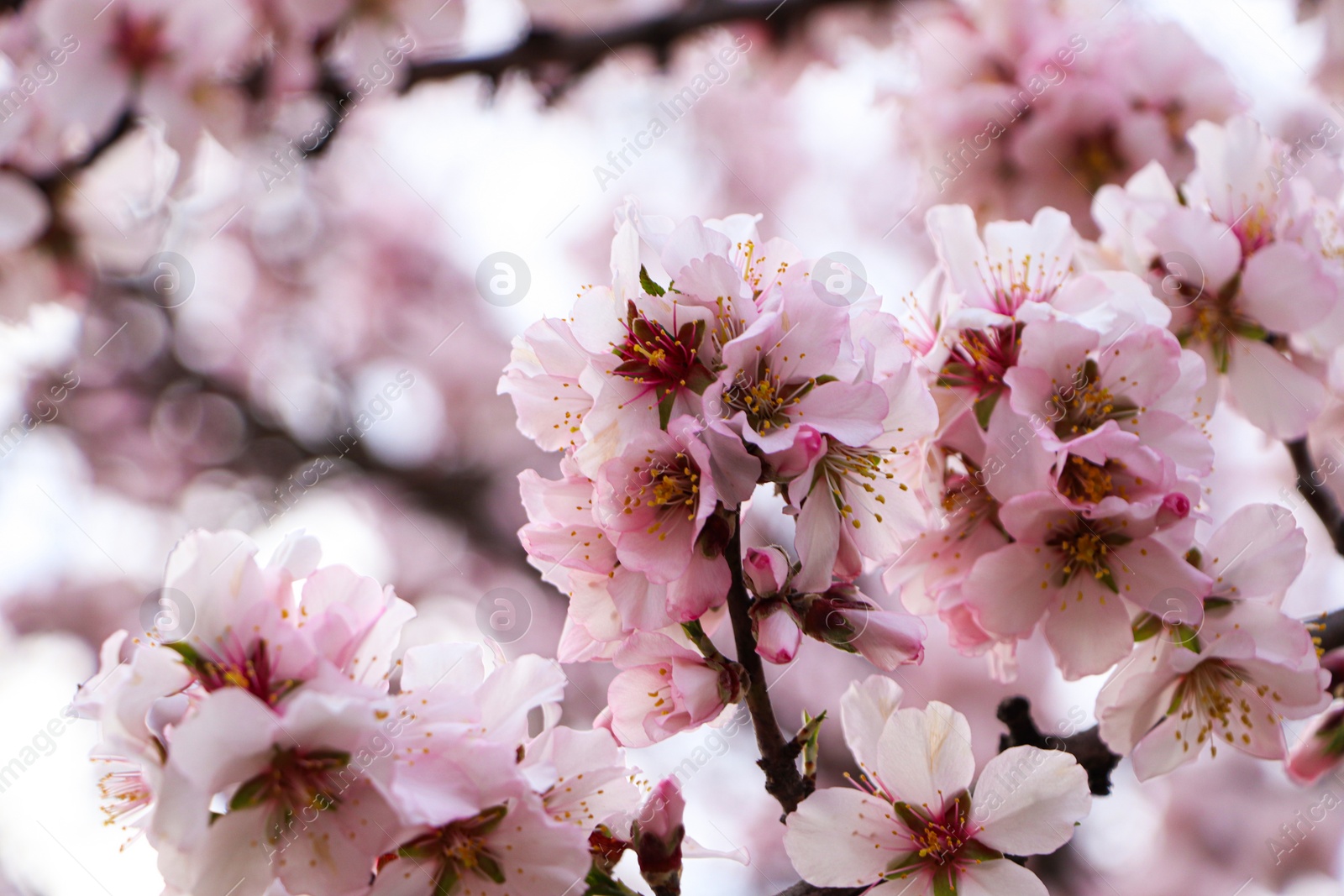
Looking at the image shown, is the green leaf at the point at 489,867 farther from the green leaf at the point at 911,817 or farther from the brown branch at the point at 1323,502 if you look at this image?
the brown branch at the point at 1323,502

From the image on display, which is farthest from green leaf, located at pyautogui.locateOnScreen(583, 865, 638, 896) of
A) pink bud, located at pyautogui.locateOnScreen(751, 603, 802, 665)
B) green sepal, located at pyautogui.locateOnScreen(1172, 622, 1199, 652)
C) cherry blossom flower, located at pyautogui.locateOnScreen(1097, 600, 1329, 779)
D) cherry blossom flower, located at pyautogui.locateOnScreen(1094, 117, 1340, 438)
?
cherry blossom flower, located at pyautogui.locateOnScreen(1094, 117, 1340, 438)

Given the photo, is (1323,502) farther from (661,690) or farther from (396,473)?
(396,473)

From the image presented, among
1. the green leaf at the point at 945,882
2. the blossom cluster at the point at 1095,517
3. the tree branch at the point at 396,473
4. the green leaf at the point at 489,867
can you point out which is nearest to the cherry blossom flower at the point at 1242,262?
the blossom cluster at the point at 1095,517

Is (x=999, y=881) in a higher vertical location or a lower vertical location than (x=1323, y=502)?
higher

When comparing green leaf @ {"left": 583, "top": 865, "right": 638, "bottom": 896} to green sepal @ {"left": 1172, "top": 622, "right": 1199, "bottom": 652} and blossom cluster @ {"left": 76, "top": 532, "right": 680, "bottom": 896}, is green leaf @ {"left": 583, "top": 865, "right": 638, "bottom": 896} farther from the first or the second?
green sepal @ {"left": 1172, "top": 622, "right": 1199, "bottom": 652}

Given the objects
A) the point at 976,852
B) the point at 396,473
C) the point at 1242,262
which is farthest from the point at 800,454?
the point at 396,473

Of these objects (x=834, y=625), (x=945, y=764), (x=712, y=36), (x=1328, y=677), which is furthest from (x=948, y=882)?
(x=712, y=36)
